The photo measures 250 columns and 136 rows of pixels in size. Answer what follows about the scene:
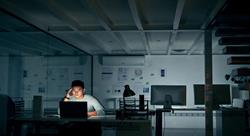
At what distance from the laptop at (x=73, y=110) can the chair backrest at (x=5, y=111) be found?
3.79 ft

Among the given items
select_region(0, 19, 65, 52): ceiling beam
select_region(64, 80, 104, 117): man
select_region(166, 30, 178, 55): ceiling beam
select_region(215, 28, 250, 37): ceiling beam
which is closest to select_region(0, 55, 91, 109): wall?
select_region(0, 19, 65, 52): ceiling beam

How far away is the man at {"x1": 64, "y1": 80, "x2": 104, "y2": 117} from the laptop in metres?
0.63

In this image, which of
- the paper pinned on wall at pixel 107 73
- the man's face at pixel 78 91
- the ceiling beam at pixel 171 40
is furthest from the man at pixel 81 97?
the paper pinned on wall at pixel 107 73

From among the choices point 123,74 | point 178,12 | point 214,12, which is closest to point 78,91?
point 178,12

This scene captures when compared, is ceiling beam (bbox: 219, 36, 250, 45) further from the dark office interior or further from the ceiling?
the ceiling

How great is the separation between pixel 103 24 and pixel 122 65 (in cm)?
449

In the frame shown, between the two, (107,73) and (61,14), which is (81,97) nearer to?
(61,14)

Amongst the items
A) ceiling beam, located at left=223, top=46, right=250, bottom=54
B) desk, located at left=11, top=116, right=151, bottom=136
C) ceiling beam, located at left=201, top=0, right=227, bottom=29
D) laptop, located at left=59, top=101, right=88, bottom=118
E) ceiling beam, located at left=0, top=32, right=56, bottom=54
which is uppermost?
ceiling beam, located at left=201, top=0, right=227, bottom=29

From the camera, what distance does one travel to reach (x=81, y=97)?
220 inches

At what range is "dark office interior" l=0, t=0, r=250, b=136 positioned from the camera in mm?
4824

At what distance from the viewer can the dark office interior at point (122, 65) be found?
4.82 metres

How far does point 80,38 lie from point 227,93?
365 centimetres

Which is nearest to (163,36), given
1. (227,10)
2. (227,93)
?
(227,93)

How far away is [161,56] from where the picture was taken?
9922 millimetres
